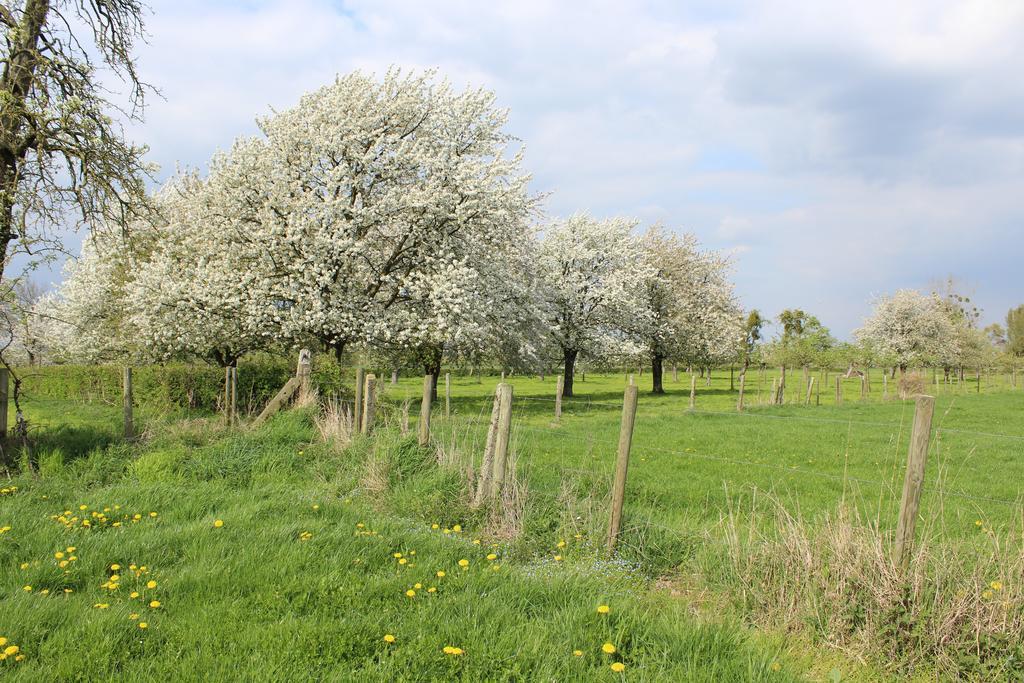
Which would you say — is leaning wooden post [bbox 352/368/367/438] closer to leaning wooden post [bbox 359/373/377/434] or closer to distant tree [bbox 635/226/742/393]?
leaning wooden post [bbox 359/373/377/434]

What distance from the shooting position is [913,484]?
15.5ft

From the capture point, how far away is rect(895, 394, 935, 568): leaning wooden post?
4.70 m

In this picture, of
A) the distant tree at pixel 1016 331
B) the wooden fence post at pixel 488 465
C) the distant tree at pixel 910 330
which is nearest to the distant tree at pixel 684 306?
the distant tree at pixel 910 330

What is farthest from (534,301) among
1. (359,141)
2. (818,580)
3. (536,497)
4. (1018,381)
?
(1018,381)

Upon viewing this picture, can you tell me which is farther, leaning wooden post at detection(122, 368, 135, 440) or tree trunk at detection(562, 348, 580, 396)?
tree trunk at detection(562, 348, 580, 396)

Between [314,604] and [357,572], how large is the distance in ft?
1.89

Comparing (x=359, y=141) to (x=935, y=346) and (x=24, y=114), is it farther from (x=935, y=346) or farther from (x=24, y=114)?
(x=935, y=346)

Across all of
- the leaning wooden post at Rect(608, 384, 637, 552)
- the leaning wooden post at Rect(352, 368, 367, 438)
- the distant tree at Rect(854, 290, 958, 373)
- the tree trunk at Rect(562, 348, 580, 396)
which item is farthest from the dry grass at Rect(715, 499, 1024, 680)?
the distant tree at Rect(854, 290, 958, 373)

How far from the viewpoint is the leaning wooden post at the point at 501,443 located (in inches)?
285

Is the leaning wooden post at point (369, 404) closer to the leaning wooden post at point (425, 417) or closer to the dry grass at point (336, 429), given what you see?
the dry grass at point (336, 429)

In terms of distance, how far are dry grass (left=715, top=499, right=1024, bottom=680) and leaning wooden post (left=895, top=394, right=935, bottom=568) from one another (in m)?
0.11

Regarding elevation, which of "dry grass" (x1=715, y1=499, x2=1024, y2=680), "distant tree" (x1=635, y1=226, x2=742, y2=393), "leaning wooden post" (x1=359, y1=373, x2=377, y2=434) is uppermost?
"distant tree" (x1=635, y1=226, x2=742, y2=393)

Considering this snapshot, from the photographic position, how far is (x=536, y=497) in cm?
731

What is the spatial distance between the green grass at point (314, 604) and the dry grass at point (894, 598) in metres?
0.65
